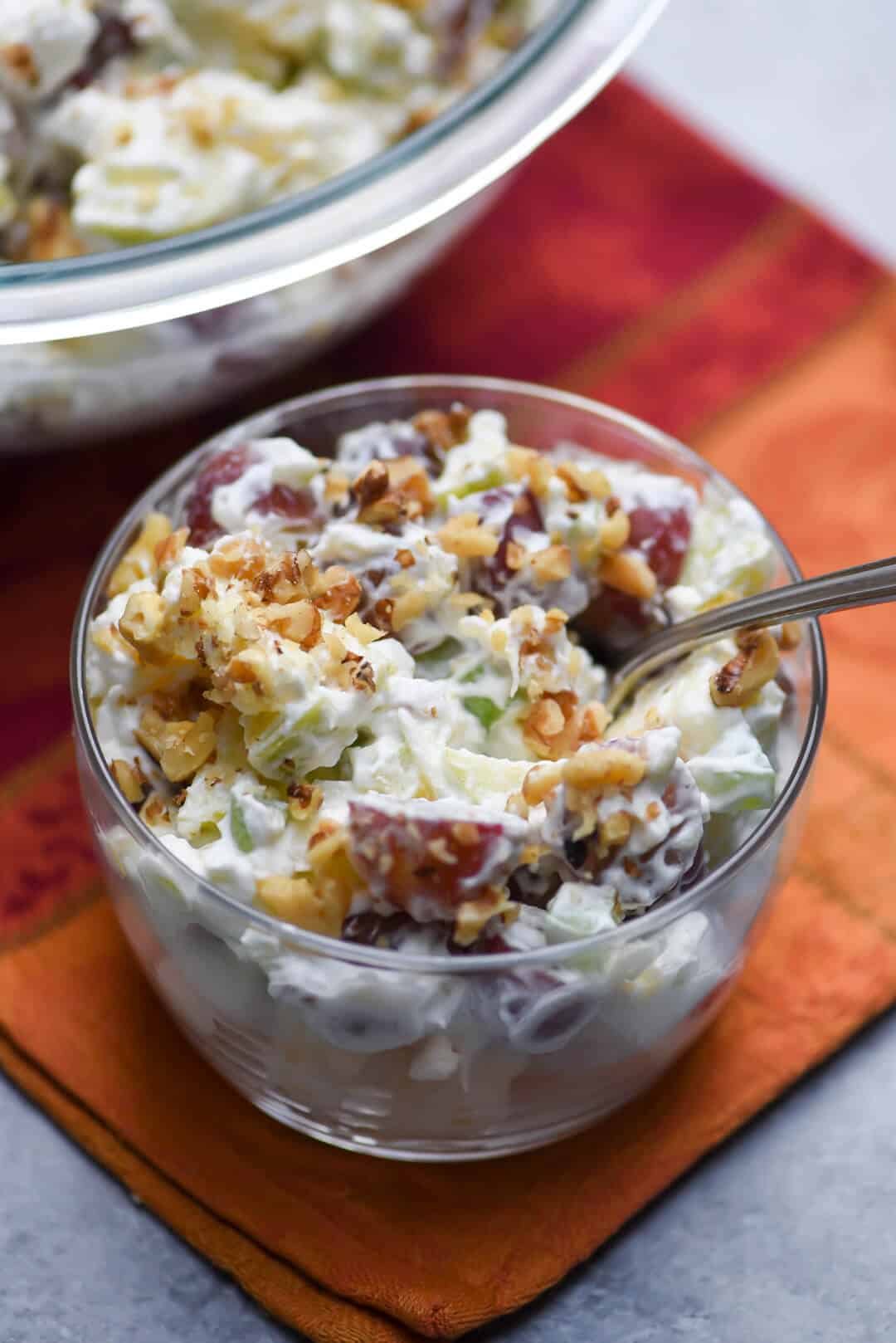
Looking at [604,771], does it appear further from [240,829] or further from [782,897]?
[782,897]

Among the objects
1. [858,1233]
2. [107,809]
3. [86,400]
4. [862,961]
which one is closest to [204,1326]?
[107,809]

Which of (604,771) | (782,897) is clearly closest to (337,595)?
(604,771)

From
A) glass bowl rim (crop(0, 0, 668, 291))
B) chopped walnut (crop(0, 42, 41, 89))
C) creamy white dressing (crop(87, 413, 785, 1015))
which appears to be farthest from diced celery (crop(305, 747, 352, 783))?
chopped walnut (crop(0, 42, 41, 89))

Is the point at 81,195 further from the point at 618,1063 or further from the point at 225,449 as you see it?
the point at 618,1063

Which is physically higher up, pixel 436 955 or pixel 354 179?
pixel 354 179

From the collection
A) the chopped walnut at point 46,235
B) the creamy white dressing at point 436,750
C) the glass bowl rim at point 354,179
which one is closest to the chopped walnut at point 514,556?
the creamy white dressing at point 436,750

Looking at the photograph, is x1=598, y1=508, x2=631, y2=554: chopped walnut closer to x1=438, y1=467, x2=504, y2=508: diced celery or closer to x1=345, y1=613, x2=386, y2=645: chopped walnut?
x1=438, y1=467, x2=504, y2=508: diced celery
